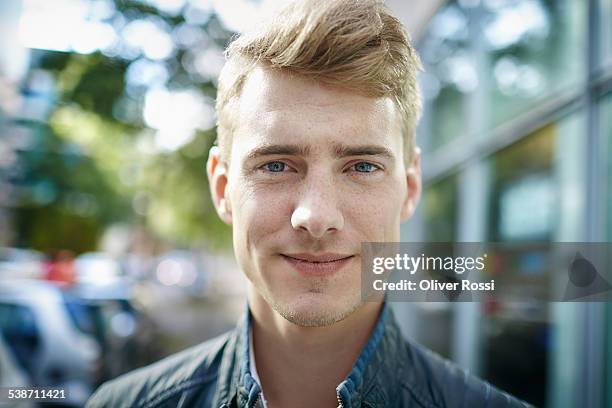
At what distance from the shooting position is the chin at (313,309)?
1.30m

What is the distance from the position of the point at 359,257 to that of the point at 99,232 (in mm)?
11005

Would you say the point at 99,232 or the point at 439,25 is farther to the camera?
the point at 99,232

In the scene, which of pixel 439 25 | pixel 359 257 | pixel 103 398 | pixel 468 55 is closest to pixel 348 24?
pixel 359 257

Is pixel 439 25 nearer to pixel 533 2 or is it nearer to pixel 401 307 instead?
pixel 533 2

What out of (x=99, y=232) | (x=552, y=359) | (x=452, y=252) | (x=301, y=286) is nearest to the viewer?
(x=301, y=286)

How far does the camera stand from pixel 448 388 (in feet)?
5.08

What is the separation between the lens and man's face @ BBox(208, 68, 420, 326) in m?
1.32

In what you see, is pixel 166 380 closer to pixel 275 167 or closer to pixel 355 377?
pixel 355 377

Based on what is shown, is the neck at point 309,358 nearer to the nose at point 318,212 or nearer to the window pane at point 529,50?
the nose at point 318,212

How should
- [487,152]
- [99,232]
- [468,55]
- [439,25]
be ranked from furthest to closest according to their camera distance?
[99,232], [439,25], [468,55], [487,152]

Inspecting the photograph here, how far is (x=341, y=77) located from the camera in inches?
52.4

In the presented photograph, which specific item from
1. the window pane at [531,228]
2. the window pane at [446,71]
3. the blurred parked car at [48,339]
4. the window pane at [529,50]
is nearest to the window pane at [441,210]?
the window pane at [446,71]

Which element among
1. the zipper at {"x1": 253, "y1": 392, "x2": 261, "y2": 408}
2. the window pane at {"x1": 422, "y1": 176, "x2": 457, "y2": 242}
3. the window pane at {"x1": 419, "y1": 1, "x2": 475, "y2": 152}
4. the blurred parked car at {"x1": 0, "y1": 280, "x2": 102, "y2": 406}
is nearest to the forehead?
the zipper at {"x1": 253, "y1": 392, "x2": 261, "y2": 408}

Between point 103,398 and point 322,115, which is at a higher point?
point 322,115
